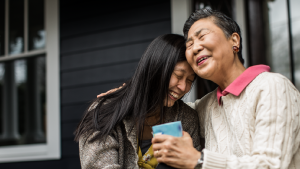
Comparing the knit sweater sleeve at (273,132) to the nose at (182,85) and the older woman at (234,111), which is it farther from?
the nose at (182,85)

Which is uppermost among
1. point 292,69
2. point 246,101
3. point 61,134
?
point 292,69

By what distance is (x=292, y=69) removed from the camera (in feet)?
7.41

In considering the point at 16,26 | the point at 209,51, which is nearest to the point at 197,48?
the point at 209,51

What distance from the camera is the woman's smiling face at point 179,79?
151cm

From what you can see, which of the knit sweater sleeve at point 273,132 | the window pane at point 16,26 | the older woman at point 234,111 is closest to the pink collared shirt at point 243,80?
the older woman at point 234,111

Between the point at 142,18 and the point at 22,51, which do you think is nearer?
the point at 142,18

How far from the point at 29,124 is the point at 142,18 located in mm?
2198

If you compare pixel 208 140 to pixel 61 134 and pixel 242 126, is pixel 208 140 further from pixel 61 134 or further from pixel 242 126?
pixel 61 134

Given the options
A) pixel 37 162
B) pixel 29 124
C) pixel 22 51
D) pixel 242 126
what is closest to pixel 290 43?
pixel 242 126

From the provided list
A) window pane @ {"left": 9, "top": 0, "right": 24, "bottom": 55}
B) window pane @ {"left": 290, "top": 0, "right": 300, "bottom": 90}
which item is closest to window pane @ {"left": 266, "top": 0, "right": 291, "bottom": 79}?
window pane @ {"left": 290, "top": 0, "right": 300, "bottom": 90}

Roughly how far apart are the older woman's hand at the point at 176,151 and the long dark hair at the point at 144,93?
0.35m

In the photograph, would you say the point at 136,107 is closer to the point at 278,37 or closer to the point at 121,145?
the point at 121,145

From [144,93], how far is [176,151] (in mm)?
460

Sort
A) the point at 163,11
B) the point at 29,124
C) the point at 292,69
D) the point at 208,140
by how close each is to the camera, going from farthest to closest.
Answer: the point at 29,124 → the point at 163,11 → the point at 292,69 → the point at 208,140
